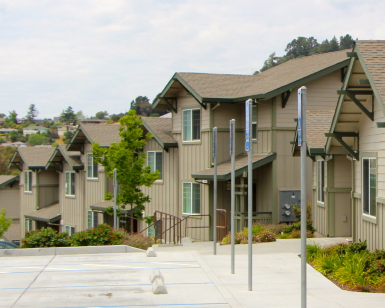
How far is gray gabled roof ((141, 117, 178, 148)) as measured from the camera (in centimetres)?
2675

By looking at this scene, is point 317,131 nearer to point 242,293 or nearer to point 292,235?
point 292,235

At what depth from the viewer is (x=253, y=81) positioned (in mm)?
26766

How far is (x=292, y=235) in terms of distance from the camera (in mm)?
19859

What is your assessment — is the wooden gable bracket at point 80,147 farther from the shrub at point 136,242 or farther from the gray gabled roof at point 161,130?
the shrub at point 136,242

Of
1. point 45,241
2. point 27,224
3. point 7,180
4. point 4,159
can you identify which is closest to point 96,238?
point 45,241

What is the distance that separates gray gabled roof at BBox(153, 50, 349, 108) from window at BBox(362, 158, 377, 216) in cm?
852

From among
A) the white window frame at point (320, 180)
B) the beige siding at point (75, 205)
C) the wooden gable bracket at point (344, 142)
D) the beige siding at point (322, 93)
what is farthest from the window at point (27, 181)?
the wooden gable bracket at point (344, 142)

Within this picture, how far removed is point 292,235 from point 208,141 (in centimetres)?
641

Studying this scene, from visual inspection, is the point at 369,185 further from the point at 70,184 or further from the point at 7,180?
the point at 7,180

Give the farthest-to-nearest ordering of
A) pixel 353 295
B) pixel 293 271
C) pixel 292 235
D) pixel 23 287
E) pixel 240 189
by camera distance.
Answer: pixel 240 189 → pixel 292 235 → pixel 293 271 → pixel 23 287 → pixel 353 295

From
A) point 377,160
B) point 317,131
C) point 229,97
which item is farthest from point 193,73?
point 377,160

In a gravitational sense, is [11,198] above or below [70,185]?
below

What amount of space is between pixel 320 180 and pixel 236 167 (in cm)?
429

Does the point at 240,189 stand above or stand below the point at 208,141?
below
